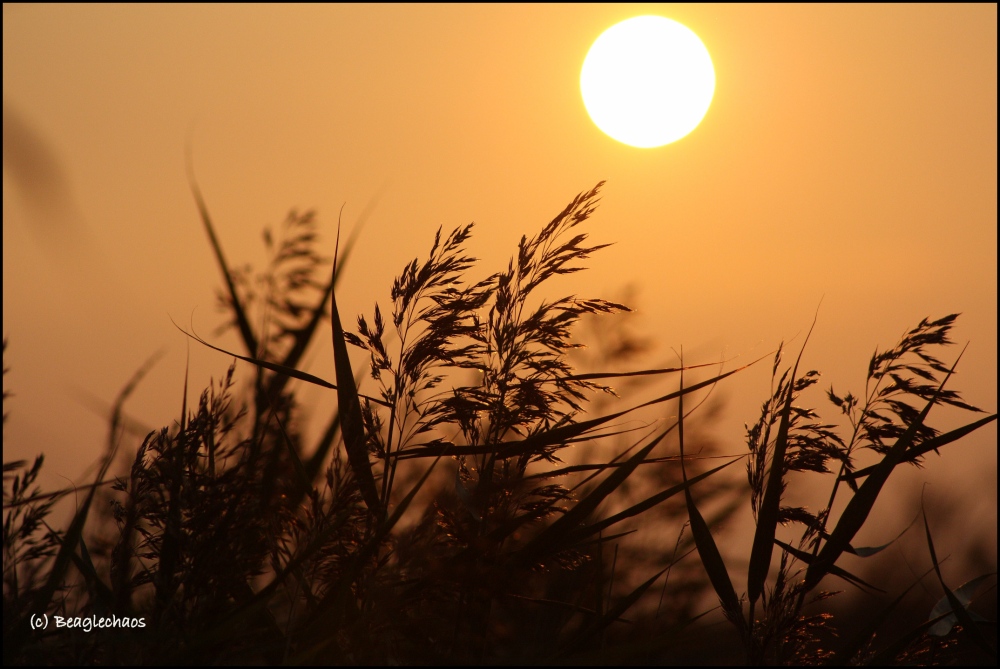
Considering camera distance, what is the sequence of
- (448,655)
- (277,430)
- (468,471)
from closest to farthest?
1. (448,655)
2. (468,471)
3. (277,430)

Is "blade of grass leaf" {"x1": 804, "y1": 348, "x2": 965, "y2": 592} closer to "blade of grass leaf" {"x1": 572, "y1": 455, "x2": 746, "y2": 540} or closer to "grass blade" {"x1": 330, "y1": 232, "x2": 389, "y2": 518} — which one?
"blade of grass leaf" {"x1": 572, "y1": 455, "x2": 746, "y2": 540}

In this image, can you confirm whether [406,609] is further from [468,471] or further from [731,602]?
[731,602]

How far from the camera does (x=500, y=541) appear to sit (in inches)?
88.8

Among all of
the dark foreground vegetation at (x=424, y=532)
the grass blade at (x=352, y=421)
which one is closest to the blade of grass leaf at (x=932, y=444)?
the dark foreground vegetation at (x=424, y=532)

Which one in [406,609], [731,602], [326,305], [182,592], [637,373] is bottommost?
[731,602]

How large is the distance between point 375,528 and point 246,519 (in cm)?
33

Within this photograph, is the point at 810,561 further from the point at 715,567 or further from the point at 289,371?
the point at 289,371

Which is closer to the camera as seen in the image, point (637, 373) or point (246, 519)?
point (246, 519)

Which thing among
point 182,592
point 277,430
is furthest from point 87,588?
point 277,430

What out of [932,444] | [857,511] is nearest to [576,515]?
[857,511]

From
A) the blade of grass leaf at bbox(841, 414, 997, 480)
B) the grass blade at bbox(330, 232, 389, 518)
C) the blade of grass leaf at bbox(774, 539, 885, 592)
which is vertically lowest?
the blade of grass leaf at bbox(774, 539, 885, 592)

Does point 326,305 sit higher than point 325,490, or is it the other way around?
point 326,305

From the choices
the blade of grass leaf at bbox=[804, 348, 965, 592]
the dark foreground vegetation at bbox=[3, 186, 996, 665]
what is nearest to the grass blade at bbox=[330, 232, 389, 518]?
the dark foreground vegetation at bbox=[3, 186, 996, 665]

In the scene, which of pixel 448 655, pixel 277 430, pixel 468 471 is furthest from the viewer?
pixel 277 430
